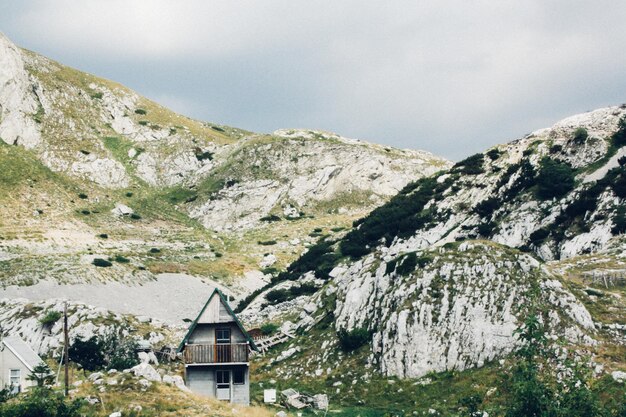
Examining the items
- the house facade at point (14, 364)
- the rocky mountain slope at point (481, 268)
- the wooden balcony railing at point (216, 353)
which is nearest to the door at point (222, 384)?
the wooden balcony railing at point (216, 353)

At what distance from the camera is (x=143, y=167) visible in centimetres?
17188

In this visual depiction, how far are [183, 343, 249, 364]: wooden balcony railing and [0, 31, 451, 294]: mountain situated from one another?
54.4 metres

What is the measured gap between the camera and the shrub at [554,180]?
78.4m

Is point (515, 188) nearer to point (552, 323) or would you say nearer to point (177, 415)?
point (552, 323)

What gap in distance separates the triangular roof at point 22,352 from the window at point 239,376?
15885mm

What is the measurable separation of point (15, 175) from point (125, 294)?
58.6 m

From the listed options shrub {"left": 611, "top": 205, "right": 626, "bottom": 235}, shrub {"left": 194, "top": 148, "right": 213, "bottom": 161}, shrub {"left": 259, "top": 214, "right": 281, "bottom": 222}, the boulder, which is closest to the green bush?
shrub {"left": 611, "top": 205, "right": 626, "bottom": 235}

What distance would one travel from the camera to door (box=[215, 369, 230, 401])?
48.4 meters

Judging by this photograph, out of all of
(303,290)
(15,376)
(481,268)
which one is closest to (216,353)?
(15,376)

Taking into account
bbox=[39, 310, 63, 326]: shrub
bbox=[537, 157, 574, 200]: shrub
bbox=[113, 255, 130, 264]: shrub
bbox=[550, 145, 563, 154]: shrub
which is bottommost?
bbox=[39, 310, 63, 326]: shrub

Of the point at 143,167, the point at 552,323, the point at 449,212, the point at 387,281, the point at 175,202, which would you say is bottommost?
the point at 552,323

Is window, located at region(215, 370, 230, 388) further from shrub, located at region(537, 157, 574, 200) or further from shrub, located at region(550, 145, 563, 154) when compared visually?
shrub, located at region(550, 145, 563, 154)

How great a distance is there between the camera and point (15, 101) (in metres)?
160

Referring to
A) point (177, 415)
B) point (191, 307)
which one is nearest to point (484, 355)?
point (177, 415)
